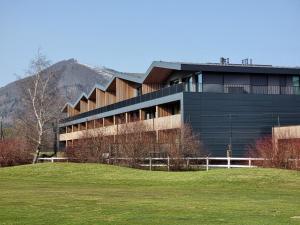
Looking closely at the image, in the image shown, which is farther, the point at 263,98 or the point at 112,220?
the point at 263,98

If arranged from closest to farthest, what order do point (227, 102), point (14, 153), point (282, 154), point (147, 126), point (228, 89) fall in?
point (282, 154), point (227, 102), point (228, 89), point (147, 126), point (14, 153)

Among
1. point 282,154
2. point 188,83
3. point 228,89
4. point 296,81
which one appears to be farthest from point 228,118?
point 282,154

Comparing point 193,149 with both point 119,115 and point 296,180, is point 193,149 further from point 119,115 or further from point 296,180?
point 119,115

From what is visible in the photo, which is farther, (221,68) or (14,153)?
(14,153)

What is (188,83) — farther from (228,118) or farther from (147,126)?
(228,118)

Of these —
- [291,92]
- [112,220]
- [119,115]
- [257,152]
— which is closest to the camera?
[112,220]

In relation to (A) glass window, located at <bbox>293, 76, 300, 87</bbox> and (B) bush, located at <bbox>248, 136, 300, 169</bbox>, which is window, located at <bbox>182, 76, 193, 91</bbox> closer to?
(A) glass window, located at <bbox>293, 76, 300, 87</bbox>

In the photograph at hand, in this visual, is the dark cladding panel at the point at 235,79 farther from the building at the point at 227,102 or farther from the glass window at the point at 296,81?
the glass window at the point at 296,81

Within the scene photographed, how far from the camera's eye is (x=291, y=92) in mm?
47750

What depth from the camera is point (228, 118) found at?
144ft

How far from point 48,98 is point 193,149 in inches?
956

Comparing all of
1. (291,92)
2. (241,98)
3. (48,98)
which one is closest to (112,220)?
(241,98)

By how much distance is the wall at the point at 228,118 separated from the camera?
43.3 meters

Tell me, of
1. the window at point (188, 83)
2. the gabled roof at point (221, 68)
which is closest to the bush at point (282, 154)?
the gabled roof at point (221, 68)
